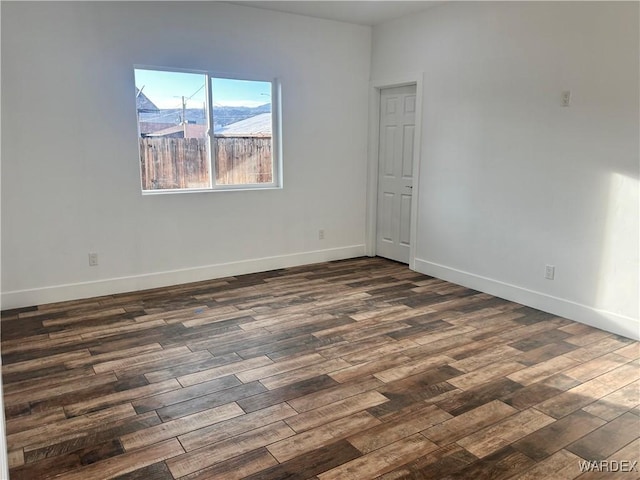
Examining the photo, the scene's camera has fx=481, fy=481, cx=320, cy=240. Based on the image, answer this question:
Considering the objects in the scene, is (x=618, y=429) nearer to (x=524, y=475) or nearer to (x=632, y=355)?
(x=524, y=475)

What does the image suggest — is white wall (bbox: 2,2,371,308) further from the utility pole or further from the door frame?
the utility pole

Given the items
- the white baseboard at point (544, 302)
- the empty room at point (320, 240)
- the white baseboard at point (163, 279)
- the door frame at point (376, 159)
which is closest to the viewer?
the empty room at point (320, 240)

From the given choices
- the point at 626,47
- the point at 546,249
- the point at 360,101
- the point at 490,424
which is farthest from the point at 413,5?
the point at 490,424

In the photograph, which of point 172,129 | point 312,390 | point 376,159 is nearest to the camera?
point 312,390

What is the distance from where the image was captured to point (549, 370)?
304 centimetres

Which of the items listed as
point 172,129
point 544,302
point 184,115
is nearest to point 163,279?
point 172,129

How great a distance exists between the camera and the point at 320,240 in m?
5.69

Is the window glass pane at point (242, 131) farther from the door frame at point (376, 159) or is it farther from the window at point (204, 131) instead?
the door frame at point (376, 159)

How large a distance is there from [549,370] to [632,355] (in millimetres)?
705

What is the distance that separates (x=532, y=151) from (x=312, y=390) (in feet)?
9.05

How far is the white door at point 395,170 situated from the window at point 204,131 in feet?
4.33

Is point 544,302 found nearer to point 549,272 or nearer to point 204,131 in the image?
point 549,272

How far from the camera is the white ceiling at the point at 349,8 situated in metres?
4.64

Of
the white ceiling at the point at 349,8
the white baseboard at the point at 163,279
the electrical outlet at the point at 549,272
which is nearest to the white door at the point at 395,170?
the white baseboard at the point at 163,279
